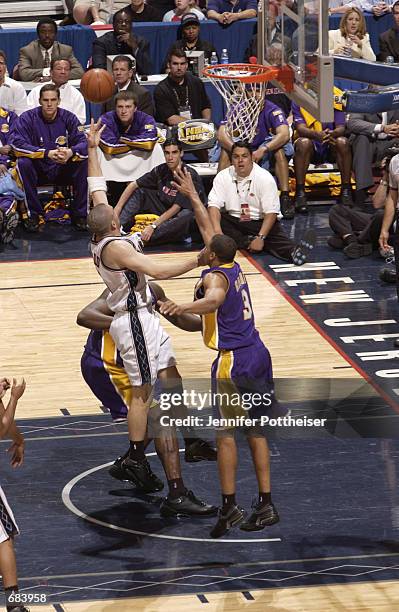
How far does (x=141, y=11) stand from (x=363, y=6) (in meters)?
3.09

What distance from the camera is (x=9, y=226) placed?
1491 centimetres

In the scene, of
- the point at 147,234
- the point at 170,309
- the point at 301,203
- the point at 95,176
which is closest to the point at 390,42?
the point at 301,203

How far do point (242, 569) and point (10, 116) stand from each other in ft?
28.3

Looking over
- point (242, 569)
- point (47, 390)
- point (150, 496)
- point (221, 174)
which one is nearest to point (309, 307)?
point (221, 174)

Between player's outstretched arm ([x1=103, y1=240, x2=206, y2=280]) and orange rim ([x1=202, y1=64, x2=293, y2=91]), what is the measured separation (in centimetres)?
262

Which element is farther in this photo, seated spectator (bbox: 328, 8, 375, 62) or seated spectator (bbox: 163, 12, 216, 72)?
seated spectator (bbox: 163, 12, 216, 72)

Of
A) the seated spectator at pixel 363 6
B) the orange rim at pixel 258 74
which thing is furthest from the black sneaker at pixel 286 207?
the seated spectator at pixel 363 6

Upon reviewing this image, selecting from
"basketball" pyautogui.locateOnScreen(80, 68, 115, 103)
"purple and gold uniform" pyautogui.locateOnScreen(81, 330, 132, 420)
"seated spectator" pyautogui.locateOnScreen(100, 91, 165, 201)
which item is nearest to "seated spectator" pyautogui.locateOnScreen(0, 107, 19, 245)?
"basketball" pyautogui.locateOnScreen(80, 68, 115, 103)

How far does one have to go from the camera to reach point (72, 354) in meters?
11.9

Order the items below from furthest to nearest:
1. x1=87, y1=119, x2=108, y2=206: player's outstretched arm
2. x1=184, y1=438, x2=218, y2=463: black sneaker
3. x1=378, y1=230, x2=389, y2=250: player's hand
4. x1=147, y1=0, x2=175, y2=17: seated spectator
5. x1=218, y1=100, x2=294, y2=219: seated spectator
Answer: x1=147, y1=0, x2=175, y2=17: seated spectator → x1=218, y1=100, x2=294, y2=219: seated spectator → x1=378, y1=230, x2=389, y2=250: player's hand → x1=87, y1=119, x2=108, y2=206: player's outstretched arm → x1=184, y1=438, x2=218, y2=463: black sneaker

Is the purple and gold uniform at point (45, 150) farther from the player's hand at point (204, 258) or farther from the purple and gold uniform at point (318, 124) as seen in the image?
the player's hand at point (204, 258)

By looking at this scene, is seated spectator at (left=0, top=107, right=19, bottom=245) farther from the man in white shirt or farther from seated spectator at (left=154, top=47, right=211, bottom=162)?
the man in white shirt

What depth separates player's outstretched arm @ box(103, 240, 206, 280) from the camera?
8.62m

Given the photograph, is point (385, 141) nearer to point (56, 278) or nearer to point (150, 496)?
point (56, 278)
